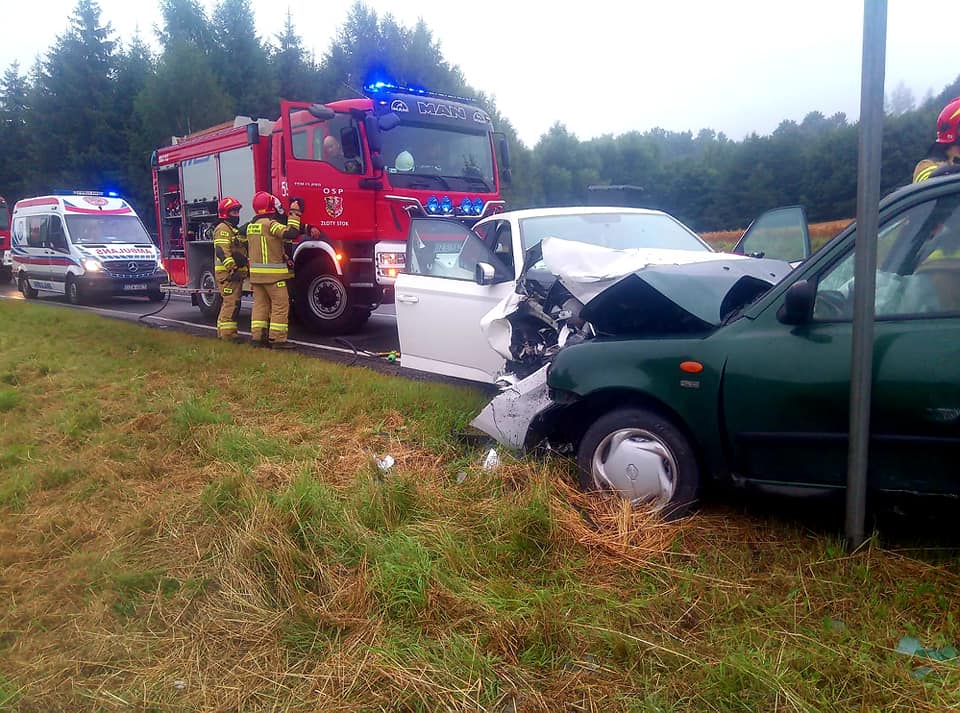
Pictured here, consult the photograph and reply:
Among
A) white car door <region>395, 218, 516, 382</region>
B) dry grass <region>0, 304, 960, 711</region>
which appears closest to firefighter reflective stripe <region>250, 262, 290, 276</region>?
white car door <region>395, 218, 516, 382</region>

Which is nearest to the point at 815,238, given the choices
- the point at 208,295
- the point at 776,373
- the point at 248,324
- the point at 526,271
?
the point at 526,271

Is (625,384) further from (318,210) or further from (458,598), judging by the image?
(318,210)

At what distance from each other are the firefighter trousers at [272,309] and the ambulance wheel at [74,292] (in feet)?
30.3

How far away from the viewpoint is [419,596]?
9.04 feet

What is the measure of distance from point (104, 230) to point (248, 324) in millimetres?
7019

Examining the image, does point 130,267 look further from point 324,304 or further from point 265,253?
point 265,253

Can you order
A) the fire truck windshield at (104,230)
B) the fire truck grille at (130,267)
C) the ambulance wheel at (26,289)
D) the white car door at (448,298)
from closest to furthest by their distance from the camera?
the white car door at (448,298), the fire truck grille at (130,267), the fire truck windshield at (104,230), the ambulance wheel at (26,289)

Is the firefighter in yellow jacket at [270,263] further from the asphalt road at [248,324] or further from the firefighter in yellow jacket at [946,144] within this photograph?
the firefighter in yellow jacket at [946,144]

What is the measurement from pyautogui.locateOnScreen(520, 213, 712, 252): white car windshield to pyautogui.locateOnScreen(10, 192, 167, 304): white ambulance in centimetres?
1237

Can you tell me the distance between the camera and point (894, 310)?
293cm

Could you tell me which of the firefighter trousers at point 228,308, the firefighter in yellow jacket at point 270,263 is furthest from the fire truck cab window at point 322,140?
the firefighter trousers at point 228,308

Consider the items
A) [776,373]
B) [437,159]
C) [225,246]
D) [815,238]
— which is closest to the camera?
[776,373]

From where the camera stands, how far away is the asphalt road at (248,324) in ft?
29.5

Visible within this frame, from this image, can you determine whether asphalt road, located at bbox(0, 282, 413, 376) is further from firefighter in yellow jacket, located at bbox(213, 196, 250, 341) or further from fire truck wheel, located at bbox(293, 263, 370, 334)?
firefighter in yellow jacket, located at bbox(213, 196, 250, 341)
